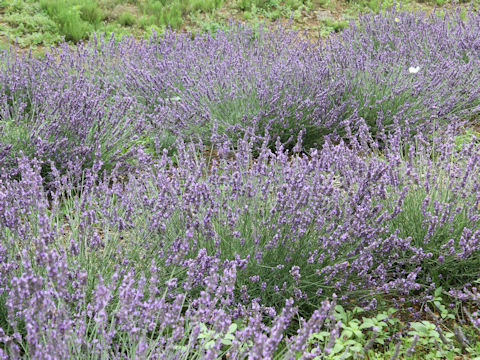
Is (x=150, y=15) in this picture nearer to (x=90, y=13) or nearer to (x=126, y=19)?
(x=126, y=19)

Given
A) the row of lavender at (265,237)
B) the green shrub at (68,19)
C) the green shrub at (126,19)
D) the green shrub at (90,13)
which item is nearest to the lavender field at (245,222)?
the row of lavender at (265,237)

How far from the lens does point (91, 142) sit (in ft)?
11.1

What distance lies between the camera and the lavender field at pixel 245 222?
5.10ft

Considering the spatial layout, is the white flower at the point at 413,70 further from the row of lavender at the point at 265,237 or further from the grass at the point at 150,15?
the grass at the point at 150,15

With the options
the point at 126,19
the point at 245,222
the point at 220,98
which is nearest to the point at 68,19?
the point at 126,19

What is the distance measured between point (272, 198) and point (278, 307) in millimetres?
539

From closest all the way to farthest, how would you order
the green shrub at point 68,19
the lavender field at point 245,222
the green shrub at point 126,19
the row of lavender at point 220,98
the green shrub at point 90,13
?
the lavender field at point 245,222 < the row of lavender at point 220,98 < the green shrub at point 68,19 < the green shrub at point 90,13 < the green shrub at point 126,19

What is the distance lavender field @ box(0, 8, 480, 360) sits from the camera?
1554 millimetres

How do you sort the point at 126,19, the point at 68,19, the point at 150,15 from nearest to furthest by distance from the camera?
1. the point at 68,19
2. the point at 126,19
3. the point at 150,15

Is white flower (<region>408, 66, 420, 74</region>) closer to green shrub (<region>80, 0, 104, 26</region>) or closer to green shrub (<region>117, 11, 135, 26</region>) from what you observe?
green shrub (<region>117, 11, 135, 26</region>)

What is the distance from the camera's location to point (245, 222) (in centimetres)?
223

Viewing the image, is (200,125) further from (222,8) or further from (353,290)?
(222,8)

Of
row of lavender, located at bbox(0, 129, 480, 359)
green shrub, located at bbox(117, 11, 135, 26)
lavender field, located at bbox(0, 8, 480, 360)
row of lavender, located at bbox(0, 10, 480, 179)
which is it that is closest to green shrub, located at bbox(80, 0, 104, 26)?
green shrub, located at bbox(117, 11, 135, 26)

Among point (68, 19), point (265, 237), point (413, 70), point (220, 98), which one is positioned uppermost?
point (413, 70)
